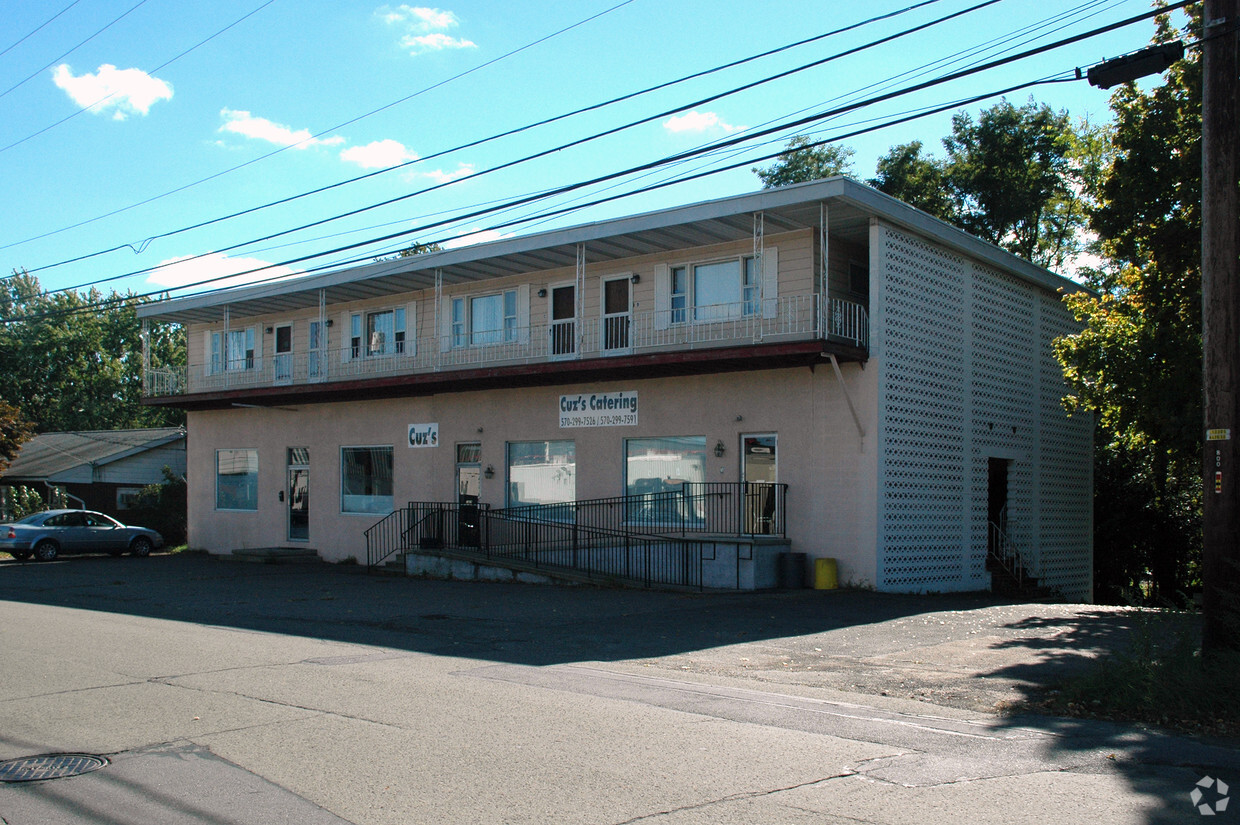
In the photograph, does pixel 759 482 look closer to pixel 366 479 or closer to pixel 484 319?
pixel 484 319

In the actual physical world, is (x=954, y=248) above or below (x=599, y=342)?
above

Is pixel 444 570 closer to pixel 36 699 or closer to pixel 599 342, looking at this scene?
pixel 599 342

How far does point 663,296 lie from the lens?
2159 centimetres

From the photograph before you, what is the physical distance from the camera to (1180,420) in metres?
16.7

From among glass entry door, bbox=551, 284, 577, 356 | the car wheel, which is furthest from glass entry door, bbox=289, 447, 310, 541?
glass entry door, bbox=551, 284, 577, 356

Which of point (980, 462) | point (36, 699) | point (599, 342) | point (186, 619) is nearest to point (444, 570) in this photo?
point (599, 342)

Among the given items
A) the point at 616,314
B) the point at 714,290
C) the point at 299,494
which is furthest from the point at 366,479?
the point at 714,290

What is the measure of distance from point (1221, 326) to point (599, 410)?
1426cm

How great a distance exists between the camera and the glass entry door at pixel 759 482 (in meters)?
19.5

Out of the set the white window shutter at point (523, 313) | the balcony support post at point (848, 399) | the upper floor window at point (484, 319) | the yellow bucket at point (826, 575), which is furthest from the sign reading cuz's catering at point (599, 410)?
the yellow bucket at point (826, 575)

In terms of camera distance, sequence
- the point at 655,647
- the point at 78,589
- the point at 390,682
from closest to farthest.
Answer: the point at 390,682 → the point at 655,647 → the point at 78,589

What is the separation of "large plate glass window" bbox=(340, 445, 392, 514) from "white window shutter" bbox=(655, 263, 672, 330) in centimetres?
902

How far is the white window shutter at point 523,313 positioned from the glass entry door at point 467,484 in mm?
2849

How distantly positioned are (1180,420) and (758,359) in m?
7.01
